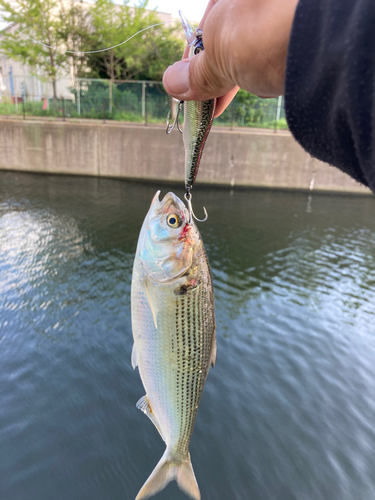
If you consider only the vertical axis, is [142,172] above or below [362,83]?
below

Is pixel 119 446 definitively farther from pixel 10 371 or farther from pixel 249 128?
pixel 249 128

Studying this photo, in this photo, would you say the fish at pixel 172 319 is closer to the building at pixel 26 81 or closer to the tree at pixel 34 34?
the tree at pixel 34 34

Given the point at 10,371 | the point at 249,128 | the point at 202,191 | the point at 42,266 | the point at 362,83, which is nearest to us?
the point at 362,83

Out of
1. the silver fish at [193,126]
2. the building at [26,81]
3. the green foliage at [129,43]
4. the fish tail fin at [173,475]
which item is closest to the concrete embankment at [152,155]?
the green foliage at [129,43]

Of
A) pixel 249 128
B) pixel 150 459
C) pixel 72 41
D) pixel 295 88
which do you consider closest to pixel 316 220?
pixel 249 128

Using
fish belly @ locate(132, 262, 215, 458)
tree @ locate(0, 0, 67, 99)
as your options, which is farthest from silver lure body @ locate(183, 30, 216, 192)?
tree @ locate(0, 0, 67, 99)

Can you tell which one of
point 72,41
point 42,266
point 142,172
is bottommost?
point 42,266

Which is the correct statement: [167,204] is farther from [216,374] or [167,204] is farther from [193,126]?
[216,374]
